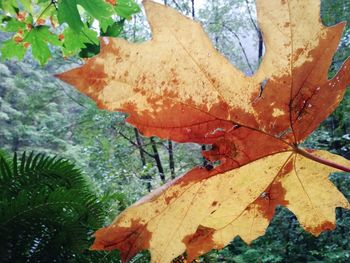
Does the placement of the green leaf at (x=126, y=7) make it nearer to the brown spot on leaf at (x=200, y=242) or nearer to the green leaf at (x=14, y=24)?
the green leaf at (x=14, y=24)

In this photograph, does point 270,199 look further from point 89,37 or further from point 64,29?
point 64,29

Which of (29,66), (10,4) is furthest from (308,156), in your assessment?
(29,66)

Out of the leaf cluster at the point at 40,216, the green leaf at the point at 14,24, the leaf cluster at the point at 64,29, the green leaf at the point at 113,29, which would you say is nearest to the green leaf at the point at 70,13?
the leaf cluster at the point at 64,29

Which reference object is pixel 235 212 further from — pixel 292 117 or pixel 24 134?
pixel 24 134

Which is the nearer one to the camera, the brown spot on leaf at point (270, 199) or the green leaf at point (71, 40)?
the brown spot on leaf at point (270, 199)

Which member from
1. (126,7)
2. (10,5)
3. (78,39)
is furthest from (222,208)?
(10,5)
